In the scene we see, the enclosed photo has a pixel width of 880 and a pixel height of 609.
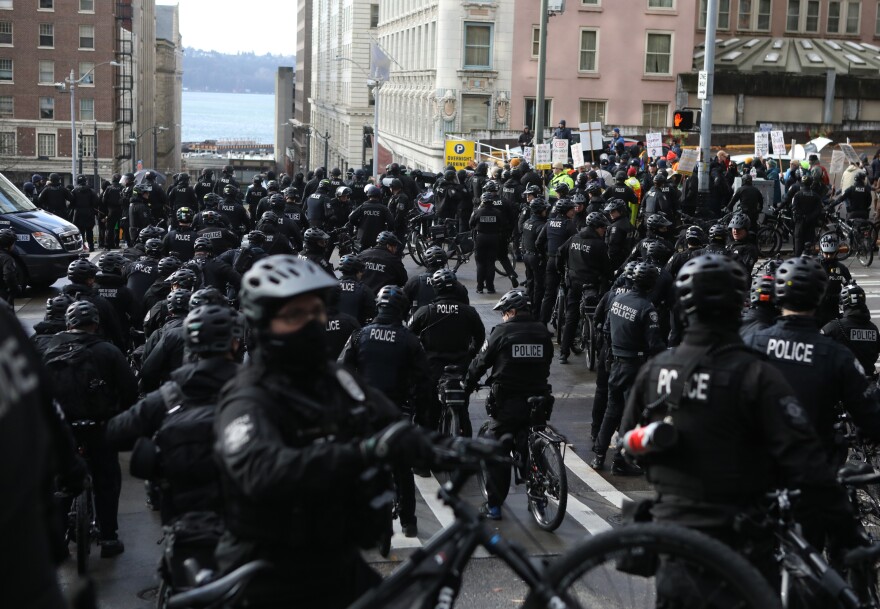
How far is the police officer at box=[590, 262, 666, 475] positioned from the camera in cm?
1149

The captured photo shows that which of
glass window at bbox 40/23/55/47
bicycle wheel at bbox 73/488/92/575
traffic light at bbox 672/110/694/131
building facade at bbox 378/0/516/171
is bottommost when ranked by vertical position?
bicycle wheel at bbox 73/488/92/575

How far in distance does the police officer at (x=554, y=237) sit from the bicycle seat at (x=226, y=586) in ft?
44.5

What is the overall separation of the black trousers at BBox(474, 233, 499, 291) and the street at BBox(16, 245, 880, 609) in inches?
225

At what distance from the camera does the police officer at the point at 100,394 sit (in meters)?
8.88

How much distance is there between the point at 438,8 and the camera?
2258 inches

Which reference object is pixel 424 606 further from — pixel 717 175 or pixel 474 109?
pixel 474 109

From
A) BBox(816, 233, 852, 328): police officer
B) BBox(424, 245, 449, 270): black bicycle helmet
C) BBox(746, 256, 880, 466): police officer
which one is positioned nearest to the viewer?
BBox(746, 256, 880, 466): police officer

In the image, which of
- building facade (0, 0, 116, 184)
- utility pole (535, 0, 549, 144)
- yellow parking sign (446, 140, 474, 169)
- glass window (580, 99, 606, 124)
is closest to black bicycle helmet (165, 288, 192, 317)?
utility pole (535, 0, 549, 144)

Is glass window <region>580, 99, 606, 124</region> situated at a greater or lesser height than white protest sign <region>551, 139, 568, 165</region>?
greater

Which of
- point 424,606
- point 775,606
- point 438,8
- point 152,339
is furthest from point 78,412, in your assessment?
point 438,8

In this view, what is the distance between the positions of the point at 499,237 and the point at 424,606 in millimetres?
16822

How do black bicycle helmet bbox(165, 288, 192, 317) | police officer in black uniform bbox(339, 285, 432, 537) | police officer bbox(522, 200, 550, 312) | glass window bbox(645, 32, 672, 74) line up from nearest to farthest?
police officer in black uniform bbox(339, 285, 432, 537), black bicycle helmet bbox(165, 288, 192, 317), police officer bbox(522, 200, 550, 312), glass window bbox(645, 32, 672, 74)

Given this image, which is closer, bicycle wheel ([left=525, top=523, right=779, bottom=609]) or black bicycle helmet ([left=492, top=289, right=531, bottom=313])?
bicycle wheel ([left=525, top=523, right=779, bottom=609])

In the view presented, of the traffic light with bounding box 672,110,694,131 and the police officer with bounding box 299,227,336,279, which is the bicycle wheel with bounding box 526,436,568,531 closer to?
the police officer with bounding box 299,227,336,279
